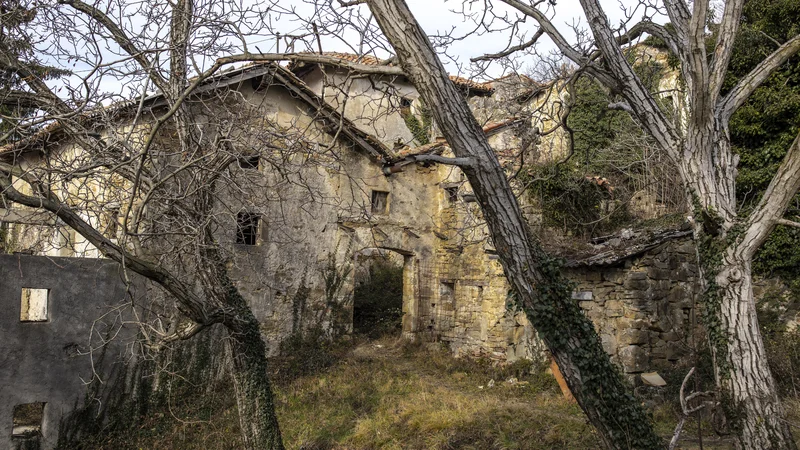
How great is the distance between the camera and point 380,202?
12.9 meters

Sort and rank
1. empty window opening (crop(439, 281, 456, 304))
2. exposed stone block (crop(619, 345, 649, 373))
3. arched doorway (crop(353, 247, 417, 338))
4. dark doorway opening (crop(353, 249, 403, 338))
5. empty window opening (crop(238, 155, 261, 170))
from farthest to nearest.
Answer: dark doorway opening (crop(353, 249, 403, 338)) < arched doorway (crop(353, 247, 417, 338)) < empty window opening (crop(439, 281, 456, 304)) < exposed stone block (crop(619, 345, 649, 373)) < empty window opening (crop(238, 155, 261, 170))

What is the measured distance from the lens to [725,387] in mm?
4816

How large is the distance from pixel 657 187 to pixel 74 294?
12.0m

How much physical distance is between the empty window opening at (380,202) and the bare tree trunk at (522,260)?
8543 millimetres

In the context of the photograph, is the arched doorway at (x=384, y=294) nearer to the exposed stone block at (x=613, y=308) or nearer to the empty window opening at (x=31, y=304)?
the exposed stone block at (x=613, y=308)

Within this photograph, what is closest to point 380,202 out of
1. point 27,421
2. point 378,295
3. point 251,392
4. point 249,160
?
point 378,295

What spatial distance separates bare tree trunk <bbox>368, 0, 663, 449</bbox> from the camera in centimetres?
398

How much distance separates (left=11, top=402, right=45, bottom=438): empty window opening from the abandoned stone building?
187 mm

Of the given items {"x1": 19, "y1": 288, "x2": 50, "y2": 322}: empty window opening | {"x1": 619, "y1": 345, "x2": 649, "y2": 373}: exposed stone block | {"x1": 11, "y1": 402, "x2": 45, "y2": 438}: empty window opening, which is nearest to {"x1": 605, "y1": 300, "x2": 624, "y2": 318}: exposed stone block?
{"x1": 619, "y1": 345, "x2": 649, "y2": 373}: exposed stone block

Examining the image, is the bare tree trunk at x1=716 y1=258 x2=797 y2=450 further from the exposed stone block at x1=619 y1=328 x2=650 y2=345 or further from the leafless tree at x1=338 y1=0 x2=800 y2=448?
the exposed stone block at x1=619 y1=328 x2=650 y2=345

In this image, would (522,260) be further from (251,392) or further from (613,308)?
(613,308)

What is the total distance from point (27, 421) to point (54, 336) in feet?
5.84

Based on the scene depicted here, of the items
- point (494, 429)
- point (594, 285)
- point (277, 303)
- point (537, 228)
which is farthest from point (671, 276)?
point (277, 303)

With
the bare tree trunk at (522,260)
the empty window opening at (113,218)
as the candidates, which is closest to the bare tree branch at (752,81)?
the bare tree trunk at (522,260)
